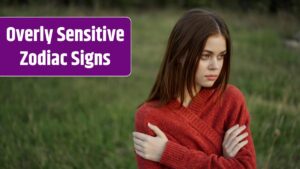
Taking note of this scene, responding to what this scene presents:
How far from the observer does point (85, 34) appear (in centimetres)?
328

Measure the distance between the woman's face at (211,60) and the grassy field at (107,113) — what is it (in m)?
1.40

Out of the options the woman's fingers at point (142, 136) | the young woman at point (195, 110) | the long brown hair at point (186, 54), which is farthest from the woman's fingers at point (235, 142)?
the woman's fingers at point (142, 136)

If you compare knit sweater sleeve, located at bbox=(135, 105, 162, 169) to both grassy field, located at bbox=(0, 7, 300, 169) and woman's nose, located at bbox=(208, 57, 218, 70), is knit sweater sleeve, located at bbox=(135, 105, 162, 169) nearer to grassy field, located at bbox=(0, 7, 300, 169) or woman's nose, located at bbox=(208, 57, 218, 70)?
woman's nose, located at bbox=(208, 57, 218, 70)

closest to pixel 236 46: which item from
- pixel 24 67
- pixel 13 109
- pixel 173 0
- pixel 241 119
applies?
pixel 13 109

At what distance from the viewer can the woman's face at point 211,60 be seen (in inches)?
71.2

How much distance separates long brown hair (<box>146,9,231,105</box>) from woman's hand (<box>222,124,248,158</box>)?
18 centimetres

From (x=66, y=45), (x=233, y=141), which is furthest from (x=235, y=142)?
(x=66, y=45)

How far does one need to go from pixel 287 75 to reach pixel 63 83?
262cm

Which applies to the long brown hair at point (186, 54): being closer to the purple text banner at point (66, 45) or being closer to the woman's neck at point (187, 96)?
the woman's neck at point (187, 96)

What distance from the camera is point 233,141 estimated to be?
1.88 meters

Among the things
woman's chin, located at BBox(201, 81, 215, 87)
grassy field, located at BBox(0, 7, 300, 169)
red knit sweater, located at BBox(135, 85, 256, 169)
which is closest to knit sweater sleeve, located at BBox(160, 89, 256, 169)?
red knit sweater, located at BBox(135, 85, 256, 169)

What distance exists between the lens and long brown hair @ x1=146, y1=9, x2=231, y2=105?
1.80 m

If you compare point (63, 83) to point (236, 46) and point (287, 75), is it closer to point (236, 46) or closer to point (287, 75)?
point (287, 75)

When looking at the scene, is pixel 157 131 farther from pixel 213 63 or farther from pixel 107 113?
pixel 107 113
